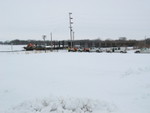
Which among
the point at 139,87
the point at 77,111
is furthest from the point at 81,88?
the point at 77,111

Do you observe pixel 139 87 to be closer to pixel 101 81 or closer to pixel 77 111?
pixel 101 81

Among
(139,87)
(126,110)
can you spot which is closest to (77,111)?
A: (126,110)

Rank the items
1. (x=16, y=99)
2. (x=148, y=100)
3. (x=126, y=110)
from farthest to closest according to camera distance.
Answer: (x=16, y=99)
(x=148, y=100)
(x=126, y=110)

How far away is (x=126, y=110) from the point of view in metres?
7.66

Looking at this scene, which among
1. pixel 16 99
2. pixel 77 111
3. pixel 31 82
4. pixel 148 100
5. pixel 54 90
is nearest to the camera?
pixel 77 111

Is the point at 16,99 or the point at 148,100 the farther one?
the point at 16,99

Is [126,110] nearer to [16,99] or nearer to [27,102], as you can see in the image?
[27,102]

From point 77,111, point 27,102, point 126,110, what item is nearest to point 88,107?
point 77,111

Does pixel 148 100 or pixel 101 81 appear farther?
pixel 101 81

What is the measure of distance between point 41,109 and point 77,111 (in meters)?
Answer: 1.34

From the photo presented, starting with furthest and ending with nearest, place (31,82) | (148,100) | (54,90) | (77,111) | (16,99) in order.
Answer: (31,82), (54,90), (16,99), (148,100), (77,111)

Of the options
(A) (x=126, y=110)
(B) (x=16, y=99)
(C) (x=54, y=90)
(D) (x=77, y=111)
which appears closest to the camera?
(D) (x=77, y=111)

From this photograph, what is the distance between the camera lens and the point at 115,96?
9.59 meters

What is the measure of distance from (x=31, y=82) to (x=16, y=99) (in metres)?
3.43
